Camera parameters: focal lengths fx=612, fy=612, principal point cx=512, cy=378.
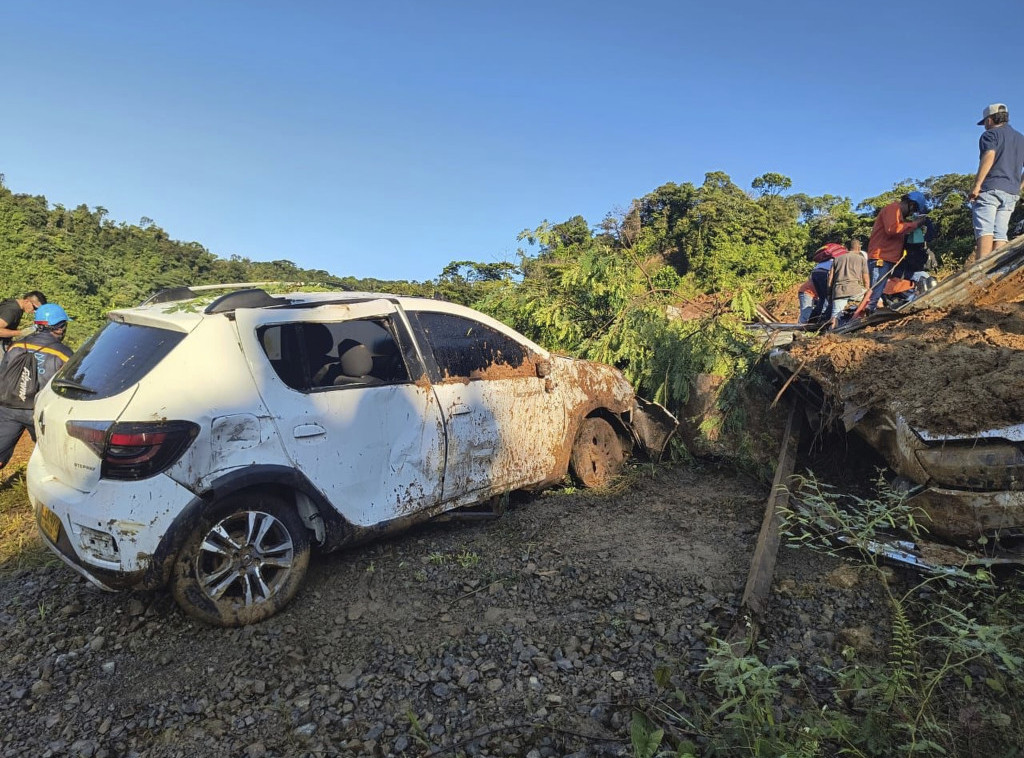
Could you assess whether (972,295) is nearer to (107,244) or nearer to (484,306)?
(484,306)

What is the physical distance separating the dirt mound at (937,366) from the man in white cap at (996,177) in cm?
192

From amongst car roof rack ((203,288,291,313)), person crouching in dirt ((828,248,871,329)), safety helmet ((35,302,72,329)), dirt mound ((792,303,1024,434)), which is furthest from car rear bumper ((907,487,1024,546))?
safety helmet ((35,302,72,329))

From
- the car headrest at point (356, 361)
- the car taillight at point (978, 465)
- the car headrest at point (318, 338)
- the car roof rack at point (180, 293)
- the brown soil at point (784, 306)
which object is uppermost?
the brown soil at point (784, 306)

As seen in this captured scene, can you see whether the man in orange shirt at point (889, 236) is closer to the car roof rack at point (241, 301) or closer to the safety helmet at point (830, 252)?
the safety helmet at point (830, 252)

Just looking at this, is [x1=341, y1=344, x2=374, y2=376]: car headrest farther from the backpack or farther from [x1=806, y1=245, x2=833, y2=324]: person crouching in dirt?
→ [x1=806, y1=245, x2=833, y2=324]: person crouching in dirt

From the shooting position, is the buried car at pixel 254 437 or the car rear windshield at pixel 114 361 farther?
the car rear windshield at pixel 114 361

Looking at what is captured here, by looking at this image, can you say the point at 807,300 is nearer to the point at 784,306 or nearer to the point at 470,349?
the point at 784,306

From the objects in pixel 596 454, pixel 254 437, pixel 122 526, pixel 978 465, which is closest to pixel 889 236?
pixel 596 454

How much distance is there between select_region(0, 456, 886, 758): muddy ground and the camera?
8.27 feet

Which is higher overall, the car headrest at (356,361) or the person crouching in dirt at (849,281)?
the person crouching in dirt at (849,281)

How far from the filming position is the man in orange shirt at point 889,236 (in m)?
6.83

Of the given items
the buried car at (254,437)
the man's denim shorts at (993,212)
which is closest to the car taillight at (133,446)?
the buried car at (254,437)

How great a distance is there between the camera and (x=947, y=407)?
3.47m

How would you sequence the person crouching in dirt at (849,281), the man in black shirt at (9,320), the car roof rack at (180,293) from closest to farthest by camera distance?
the car roof rack at (180,293)
the man in black shirt at (9,320)
the person crouching in dirt at (849,281)
